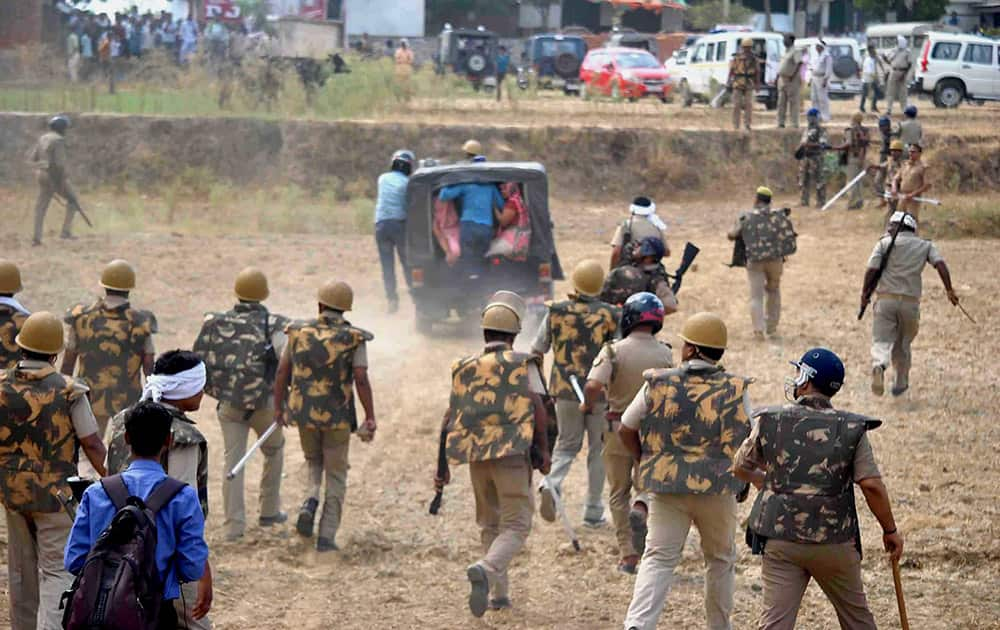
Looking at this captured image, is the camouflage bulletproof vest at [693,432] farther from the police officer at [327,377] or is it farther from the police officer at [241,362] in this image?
the police officer at [241,362]

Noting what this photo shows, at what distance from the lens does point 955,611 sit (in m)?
7.46

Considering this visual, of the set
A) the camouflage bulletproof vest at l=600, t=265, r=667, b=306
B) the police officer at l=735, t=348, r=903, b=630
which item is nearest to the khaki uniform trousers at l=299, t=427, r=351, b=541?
the camouflage bulletproof vest at l=600, t=265, r=667, b=306

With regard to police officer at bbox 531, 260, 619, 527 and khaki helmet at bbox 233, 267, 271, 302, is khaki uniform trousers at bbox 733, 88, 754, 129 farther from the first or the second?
khaki helmet at bbox 233, 267, 271, 302

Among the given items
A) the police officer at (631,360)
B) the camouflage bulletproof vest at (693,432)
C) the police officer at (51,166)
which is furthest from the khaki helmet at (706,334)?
the police officer at (51,166)

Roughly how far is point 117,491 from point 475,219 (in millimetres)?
9572

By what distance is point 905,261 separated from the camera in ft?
37.2

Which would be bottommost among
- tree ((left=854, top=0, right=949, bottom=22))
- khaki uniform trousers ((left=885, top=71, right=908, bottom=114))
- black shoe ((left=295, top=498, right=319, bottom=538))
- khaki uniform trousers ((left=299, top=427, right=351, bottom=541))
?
black shoe ((left=295, top=498, right=319, bottom=538))

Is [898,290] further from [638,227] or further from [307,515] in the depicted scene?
[307,515]

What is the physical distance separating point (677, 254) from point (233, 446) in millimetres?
11434

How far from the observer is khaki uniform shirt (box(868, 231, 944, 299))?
11.3 m

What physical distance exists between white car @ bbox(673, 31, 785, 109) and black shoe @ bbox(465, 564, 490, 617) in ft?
79.3

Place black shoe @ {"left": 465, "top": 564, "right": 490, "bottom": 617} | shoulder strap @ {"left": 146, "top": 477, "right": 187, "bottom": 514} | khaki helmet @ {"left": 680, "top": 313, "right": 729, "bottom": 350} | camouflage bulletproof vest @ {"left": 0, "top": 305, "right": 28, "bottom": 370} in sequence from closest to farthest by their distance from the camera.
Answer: shoulder strap @ {"left": 146, "top": 477, "right": 187, "bottom": 514} → khaki helmet @ {"left": 680, "top": 313, "right": 729, "bottom": 350} → black shoe @ {"left": 465, "top": 564, "right": 490, "bottom": 617} → camouflage bulletproof vest @ {"left": 0, "top": 305, "right": 28, "bottom": 370}

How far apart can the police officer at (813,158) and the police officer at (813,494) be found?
17.1 metres

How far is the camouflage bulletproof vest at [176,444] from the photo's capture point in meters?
5.58
